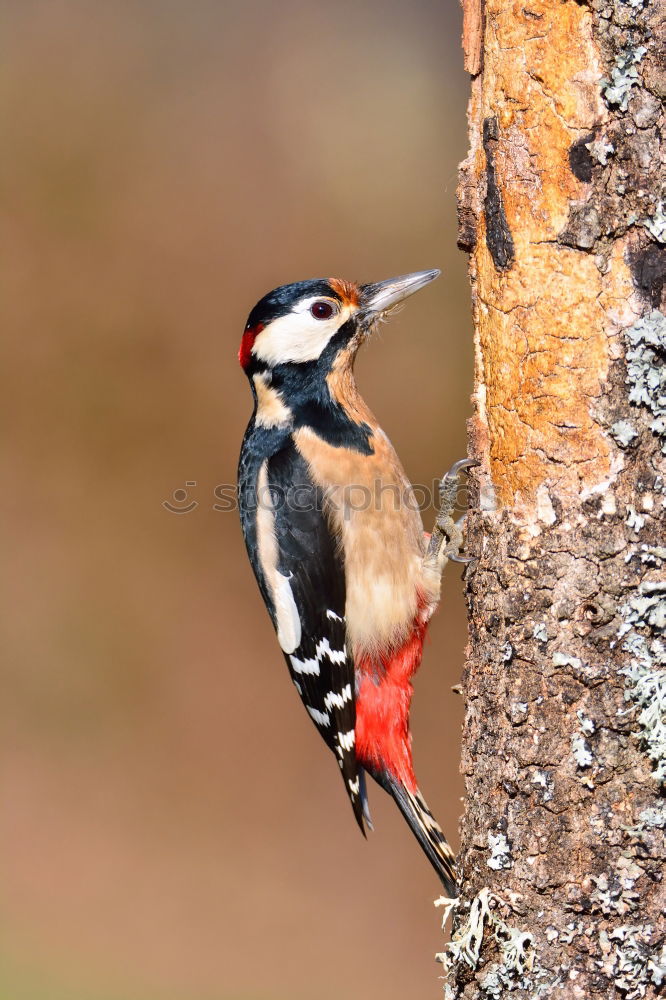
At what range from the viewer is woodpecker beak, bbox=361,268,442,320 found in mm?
3047

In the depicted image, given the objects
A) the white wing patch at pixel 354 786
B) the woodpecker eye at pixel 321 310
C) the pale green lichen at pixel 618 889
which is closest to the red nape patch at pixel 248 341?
the woodpecker eye at pixel 321 310

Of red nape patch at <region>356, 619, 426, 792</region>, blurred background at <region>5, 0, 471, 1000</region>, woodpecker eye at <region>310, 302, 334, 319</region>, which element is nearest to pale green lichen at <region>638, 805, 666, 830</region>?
red nape patch at <region>356, 619, 426, 792</region>

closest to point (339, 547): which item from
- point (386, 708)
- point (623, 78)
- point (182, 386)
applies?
point (386, 708)

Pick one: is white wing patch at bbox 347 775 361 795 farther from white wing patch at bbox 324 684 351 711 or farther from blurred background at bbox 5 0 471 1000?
blurred background at bbox 5 0 471 1000

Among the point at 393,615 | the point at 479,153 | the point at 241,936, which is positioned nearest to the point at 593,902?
the point at 393,615

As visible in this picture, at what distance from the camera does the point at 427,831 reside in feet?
8.68

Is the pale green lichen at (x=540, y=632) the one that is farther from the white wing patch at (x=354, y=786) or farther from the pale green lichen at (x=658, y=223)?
the white wing patch at (x=354, y=786)

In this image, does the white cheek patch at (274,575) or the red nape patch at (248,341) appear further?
the red nape patch at (248,341)

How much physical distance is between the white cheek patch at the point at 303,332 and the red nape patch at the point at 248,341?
0.04 metres

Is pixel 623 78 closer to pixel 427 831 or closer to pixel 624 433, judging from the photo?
pixel 624 433

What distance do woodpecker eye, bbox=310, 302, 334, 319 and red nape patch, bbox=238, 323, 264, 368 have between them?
7.0 inches

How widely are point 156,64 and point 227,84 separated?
16.3 inches

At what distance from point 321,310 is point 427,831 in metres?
1.59

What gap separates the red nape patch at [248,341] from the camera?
10.0 feet
